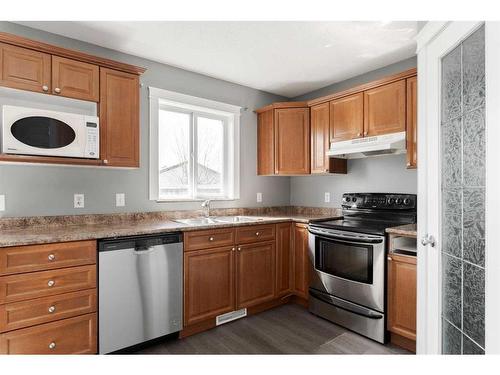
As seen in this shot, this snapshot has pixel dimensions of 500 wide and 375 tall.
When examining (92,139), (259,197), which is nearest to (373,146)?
(259,197)

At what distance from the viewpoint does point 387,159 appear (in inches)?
122

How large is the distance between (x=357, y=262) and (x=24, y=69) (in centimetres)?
294

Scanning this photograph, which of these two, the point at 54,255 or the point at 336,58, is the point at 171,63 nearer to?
the point at 336,58

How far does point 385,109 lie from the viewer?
9.04 ft

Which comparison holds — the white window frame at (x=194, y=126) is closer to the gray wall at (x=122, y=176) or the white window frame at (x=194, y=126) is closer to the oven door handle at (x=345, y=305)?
the gray wall at (x=122, y=176)

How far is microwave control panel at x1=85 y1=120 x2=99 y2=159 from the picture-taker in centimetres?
225

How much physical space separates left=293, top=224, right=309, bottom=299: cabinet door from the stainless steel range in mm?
104

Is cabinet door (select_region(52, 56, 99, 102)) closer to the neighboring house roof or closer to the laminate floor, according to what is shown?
the neighboring house roof

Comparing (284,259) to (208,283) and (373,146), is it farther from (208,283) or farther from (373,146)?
(373,146)

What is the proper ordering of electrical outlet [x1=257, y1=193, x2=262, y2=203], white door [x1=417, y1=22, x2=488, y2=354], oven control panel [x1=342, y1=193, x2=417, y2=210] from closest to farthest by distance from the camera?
white door [x1=417, y1=22, x2=488, y2=354], oven control panel [x1=342, y1=193, x2=417, y2=210], electrical outlet [x1=257, y1=193, x2=262, y2=203]

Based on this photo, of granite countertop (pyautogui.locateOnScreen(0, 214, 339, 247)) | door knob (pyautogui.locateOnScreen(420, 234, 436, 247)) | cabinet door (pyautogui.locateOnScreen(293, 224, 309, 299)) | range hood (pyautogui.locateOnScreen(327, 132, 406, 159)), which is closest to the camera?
door knob (pyautogui.locateOnScreen(420, 234, 436, 247))

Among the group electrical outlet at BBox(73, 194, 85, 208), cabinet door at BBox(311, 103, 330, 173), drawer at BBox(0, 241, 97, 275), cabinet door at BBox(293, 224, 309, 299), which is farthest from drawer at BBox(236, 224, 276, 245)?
electrical outlet at BBox(73, 194, 85, 208)

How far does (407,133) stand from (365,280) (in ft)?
4.32

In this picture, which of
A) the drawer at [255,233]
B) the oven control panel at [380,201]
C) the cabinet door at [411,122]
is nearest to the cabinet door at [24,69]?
the drawer at [255,233]
